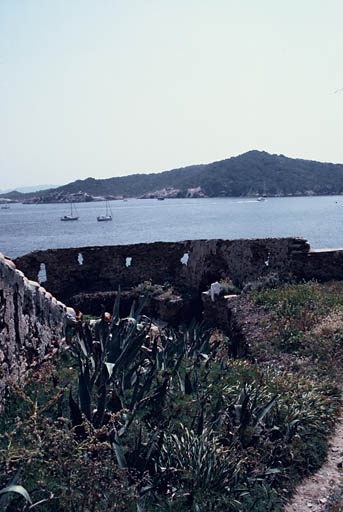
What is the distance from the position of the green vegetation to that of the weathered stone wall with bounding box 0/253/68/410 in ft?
0.77

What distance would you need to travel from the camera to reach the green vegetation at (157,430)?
4.35 metres

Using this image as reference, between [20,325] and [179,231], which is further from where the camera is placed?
[179,231]

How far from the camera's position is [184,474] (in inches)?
184

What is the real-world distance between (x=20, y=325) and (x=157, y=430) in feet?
8.37

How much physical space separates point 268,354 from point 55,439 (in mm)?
5542

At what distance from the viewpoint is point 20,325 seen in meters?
6.34

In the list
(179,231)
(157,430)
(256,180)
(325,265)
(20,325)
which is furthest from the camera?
(256,180)

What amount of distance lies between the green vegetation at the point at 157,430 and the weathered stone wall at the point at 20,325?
9.2 inches

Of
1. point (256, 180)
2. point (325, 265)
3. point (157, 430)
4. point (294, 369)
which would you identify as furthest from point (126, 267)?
point (256, 180)

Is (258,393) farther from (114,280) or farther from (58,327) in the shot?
(114,280)

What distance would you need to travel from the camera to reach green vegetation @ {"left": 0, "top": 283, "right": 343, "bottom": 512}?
4352mm

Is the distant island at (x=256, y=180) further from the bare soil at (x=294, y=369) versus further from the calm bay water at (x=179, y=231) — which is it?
the bare soil at (x=294, y=369)

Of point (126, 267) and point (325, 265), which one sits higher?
point (325, 265)

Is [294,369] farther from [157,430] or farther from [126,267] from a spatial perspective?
[126,267]
